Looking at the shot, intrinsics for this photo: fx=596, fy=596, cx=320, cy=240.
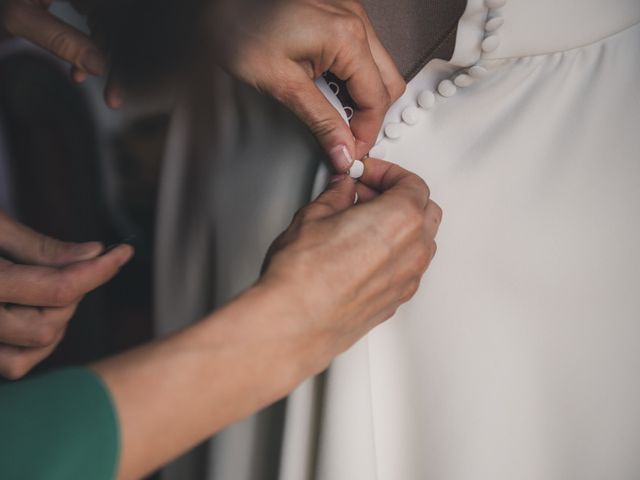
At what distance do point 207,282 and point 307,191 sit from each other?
18cm

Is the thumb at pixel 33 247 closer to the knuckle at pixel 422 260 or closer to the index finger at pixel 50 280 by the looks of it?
the index finger at pixel 50 280

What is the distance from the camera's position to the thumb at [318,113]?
0.47 metres

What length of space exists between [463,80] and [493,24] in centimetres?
5

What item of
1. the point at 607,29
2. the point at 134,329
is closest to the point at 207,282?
the point at 607,29

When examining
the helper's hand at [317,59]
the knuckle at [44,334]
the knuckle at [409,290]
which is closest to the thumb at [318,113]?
the helper's hand at [317,59]

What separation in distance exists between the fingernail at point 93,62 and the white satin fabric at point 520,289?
346 mm

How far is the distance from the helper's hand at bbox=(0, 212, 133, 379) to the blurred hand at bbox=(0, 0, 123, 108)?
18 cm

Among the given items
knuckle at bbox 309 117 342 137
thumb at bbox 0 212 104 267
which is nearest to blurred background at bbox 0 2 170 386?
thumb at bbox 0 212 104 267

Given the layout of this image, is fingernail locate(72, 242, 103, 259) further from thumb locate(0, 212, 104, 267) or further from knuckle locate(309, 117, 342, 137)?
knuckle locate(309, 117, 342, 137)

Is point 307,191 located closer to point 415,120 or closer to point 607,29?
point 415,120

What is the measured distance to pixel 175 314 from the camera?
68cm

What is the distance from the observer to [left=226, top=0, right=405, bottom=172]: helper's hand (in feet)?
1.50

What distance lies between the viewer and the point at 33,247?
0.61 metres

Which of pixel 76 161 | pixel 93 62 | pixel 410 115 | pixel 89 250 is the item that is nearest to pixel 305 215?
pixel 410 115
